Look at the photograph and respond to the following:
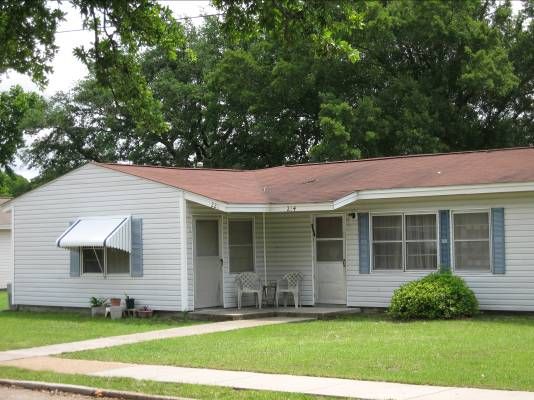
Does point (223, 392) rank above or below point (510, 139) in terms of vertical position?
below

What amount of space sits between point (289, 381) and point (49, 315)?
489 inches

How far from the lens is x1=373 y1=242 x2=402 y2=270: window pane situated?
1972 cm

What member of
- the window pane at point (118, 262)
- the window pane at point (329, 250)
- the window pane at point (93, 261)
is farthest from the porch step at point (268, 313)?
the window pane at point (93, 261)

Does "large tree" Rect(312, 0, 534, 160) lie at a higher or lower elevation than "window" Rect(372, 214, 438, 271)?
higher

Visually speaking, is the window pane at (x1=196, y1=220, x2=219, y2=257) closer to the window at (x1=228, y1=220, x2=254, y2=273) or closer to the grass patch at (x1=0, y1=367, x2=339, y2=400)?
the window at (x1=228, y1=220, x2=254, y2=273)

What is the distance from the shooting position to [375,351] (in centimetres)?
1328

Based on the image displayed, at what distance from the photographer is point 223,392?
1048 centimetres

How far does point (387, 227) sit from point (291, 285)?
9.31 feet

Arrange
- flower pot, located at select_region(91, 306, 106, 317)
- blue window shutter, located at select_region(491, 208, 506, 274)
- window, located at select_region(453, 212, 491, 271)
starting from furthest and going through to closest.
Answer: flower pot, located at select_region(91, 306, 106, 317) → window, located at select_region(453, 212, 491, 271) → blue window shutter, located at select_region(491, 208, 506, 274)

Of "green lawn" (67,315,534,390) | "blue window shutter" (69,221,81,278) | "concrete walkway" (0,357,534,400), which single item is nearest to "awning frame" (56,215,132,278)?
"blue window shutter" (69,221,81,278)

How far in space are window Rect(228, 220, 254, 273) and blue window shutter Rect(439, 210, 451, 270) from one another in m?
5.06

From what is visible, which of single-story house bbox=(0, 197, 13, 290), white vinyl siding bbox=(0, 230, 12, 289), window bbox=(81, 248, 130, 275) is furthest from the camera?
white vinyl siding bbox=(0, 230, 12, 289)

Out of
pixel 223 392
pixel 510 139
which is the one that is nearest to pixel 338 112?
pixel 510 139

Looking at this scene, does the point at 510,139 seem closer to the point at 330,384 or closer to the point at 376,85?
the point at 376,85
